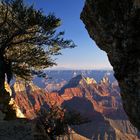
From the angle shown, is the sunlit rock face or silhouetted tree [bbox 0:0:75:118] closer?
the sunlit rock face

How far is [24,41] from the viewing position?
32.5 metres

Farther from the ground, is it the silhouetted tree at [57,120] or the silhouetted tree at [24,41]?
the silhouetted tree at [24,41]

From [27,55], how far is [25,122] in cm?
1123

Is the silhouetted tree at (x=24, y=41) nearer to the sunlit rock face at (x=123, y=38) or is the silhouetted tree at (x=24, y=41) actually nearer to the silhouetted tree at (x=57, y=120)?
the silhouetted tree at (x=57, y=120)

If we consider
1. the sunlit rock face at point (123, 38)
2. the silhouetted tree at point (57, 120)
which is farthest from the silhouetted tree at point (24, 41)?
the sunlit rock face at point (123, 38)

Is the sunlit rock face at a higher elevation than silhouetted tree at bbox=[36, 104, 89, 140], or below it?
higher

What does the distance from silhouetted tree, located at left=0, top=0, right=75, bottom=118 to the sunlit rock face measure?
441 inches

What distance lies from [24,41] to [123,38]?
16.6 m

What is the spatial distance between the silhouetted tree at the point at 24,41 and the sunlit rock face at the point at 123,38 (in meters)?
11.2

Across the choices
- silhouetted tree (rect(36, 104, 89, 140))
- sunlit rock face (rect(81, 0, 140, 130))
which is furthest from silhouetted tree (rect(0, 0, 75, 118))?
sunlit rock face (rect(81, 0, 140, 130))

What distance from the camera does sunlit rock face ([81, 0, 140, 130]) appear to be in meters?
17.0

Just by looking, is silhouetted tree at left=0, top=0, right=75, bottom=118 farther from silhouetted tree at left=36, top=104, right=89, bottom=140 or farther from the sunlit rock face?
the sunlit rock face

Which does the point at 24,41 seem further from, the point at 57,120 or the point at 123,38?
the point at 123,38

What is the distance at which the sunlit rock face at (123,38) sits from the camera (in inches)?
669
